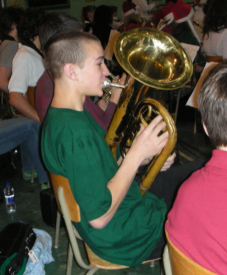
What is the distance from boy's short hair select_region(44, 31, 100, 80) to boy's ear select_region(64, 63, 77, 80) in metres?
Answer: 0.01

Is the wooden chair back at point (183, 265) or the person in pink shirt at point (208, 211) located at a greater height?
the person in pink shirt at point (208, 211)

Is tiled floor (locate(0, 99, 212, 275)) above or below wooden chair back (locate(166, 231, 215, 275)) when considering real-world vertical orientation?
below

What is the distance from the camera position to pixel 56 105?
1.00 m

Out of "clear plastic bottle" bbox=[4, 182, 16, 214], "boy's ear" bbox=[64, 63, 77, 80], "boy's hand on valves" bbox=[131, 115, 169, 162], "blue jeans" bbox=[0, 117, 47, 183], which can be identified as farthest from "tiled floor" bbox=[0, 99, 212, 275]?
"boy's ear" bbox=[64, 63, 77, 80]

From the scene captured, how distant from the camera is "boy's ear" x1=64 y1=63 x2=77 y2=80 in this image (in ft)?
3.26

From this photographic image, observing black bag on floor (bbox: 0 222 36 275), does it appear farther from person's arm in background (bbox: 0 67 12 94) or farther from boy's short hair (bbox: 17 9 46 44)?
boy's short hair (bbox: 17 9 46 44)

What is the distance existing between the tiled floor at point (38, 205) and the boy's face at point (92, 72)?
1071 mm

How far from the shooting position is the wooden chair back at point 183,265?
627 millimetres

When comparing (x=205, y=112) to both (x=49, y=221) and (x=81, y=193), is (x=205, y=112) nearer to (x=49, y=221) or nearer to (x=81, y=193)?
(x=81, y=193)

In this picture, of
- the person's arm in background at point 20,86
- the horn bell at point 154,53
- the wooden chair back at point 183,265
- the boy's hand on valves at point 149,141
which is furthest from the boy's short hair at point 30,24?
the wooden chair back at point 183,265

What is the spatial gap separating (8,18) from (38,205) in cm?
188

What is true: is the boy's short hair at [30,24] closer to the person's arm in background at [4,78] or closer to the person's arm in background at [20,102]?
the person's arm in background at [4,78]

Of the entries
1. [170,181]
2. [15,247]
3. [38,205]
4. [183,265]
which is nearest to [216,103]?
[183,265]

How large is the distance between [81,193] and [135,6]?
5470mm
